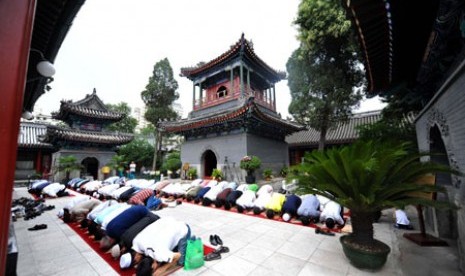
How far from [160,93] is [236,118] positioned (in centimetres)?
1488

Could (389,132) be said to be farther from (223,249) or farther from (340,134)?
(223,249)

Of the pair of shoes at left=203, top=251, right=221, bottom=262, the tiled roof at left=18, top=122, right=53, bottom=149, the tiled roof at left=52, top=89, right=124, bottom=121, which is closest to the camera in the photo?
the pair of shoes at left=203, top=251, right=221, bottom=262

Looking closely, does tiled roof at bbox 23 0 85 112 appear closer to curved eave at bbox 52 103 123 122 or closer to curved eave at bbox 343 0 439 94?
curved eave at bbox 343 0 439 94

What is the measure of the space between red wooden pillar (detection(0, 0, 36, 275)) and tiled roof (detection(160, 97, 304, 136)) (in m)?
10.4

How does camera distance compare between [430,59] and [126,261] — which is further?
[430,59]

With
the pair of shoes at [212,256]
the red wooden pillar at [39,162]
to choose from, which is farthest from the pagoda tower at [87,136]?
the pair of shoes at [212,256]

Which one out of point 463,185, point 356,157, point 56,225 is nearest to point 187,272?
point 356,157

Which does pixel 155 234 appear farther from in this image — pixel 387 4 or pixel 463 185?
pixel 463 185

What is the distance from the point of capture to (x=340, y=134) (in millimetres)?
17672

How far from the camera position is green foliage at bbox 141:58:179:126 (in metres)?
23.3

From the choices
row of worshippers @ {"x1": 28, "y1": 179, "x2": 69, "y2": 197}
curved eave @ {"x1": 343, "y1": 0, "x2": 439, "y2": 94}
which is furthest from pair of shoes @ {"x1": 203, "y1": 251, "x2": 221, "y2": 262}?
row of worshippers @ {"x1": 28, "y1": 179, "x2": 69, "y2": 197}

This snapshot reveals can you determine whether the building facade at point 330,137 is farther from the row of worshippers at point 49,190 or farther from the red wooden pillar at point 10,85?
the red wooden pillar at point 10,85

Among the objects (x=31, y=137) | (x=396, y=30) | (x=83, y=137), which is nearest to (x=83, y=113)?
(x=83, y=137)

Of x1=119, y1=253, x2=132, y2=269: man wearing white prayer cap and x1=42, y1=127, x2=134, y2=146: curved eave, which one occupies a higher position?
x1=42, y1=127, x2=134, y2=146: curved eave
